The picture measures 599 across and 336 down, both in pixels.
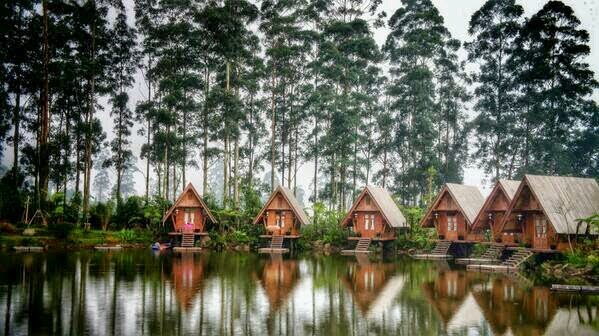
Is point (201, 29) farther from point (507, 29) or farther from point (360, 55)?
point (507, 29)

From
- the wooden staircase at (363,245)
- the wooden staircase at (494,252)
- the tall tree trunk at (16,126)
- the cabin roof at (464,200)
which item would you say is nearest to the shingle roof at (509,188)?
the wooden staircase at (494,252)

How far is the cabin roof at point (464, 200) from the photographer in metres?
46.3

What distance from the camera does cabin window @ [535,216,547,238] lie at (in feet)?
125

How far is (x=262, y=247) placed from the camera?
52.2 metres

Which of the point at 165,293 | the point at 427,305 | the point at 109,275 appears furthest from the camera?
the point at 109,275

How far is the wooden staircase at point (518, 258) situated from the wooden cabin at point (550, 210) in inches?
31.6

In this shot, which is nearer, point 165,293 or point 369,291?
point 165,293

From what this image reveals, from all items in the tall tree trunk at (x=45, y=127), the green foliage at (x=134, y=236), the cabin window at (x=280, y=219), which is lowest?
the green foliage at (x=134, y=236)

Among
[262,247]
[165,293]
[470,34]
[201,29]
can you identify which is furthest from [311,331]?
[470,34]

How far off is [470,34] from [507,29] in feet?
14.4

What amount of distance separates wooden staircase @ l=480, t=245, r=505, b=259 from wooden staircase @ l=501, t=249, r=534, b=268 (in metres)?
2.17

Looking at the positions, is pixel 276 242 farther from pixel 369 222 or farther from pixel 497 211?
pixel 497 211

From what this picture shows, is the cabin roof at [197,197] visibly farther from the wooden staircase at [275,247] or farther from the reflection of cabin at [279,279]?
the reflection of cabin at [279,279]

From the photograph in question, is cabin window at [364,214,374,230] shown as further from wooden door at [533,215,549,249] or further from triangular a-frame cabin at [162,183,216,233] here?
wooden door at [533,215,549,249]
